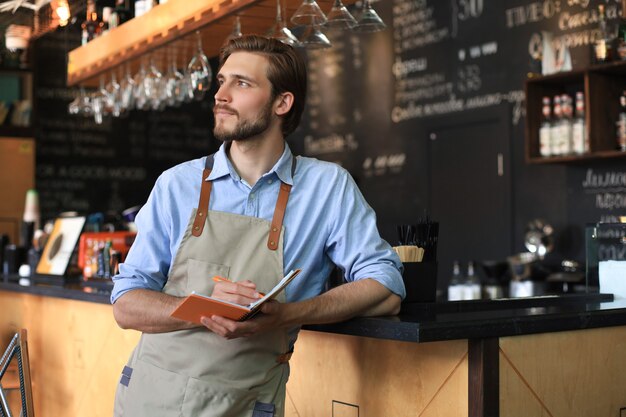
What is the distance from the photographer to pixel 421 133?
6.22 metres

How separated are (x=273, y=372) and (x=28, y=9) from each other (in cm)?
330

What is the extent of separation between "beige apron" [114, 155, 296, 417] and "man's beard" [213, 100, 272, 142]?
13 cm

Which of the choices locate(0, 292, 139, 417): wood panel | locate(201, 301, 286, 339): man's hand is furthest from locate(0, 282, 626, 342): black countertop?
locate(0, 292, 139, 417): wood panel

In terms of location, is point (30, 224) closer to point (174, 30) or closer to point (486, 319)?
point (174, 30)

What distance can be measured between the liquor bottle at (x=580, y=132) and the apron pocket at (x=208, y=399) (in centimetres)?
329

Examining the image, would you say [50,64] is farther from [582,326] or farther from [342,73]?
[582,326]

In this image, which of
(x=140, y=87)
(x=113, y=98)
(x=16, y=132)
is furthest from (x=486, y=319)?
(x=16, y=132)

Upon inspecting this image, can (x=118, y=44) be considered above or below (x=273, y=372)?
above

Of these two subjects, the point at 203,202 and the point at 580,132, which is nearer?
the point at 203,202

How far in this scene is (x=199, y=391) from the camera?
1.90 m

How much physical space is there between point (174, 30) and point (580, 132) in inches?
86.5

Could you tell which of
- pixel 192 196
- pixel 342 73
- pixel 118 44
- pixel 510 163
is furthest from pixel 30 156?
pixel 192 196

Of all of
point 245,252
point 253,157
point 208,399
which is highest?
point 253,157

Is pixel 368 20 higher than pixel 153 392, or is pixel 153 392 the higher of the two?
pixel 368 20
